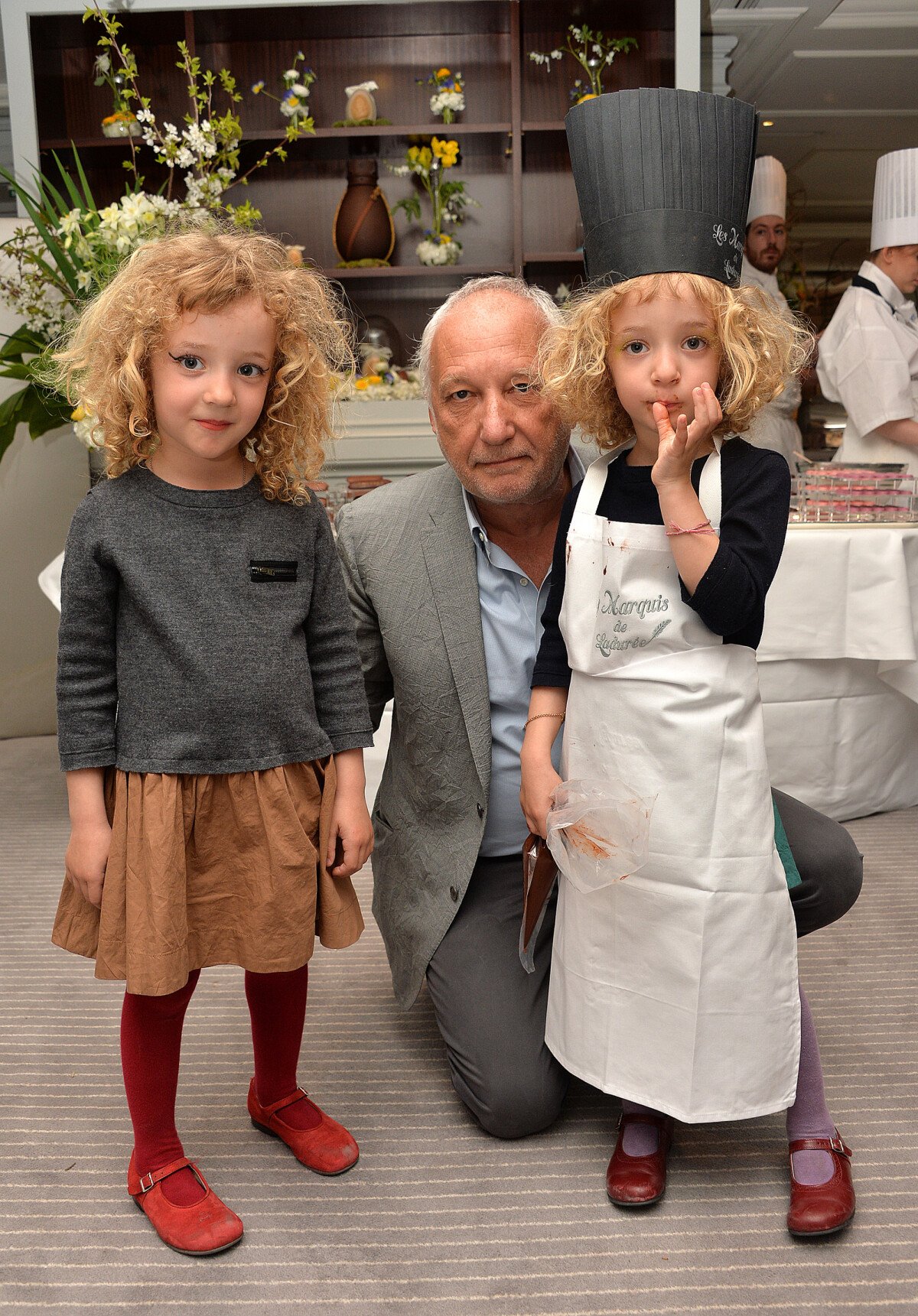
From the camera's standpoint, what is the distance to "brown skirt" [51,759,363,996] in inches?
46.4

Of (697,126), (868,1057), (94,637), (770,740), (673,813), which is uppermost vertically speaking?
(697,126)

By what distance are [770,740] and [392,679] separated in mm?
1204

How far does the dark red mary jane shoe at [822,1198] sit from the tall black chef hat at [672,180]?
1.00 meters

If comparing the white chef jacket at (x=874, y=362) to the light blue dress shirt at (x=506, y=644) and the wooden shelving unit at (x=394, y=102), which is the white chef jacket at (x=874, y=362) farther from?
the light blue dress shirt at (x=506, y=644)

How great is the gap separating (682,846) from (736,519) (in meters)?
0.36

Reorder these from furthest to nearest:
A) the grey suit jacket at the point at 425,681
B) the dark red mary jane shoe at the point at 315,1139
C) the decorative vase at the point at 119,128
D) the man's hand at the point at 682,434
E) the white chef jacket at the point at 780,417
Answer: the white chef jacket at the point at 780,417
the decorative vase at the point at 119,128
the grey suit jacket at the point at 425,681
the dark red mary jane shoe at the point at 315,1139
the man's hand at the point at 682,434

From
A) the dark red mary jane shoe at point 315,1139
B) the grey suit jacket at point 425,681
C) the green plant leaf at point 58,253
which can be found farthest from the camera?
the green plant leaf at point 58,253

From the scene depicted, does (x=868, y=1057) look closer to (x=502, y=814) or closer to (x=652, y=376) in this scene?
(x=502, y=814)

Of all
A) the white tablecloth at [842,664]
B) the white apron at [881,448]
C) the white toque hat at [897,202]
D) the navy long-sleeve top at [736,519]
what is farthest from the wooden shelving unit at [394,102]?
the navy long-sleeve top at [736,519]

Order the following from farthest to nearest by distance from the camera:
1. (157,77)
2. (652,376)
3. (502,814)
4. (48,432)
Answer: (157,77) < (48,432) < (502,814) < (652,376)

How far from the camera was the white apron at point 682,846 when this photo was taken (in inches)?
46.7

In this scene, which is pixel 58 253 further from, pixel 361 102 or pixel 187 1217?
pixel 187 1217

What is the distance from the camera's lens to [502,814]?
1630 mm

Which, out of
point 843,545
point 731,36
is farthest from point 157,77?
point 843,545
